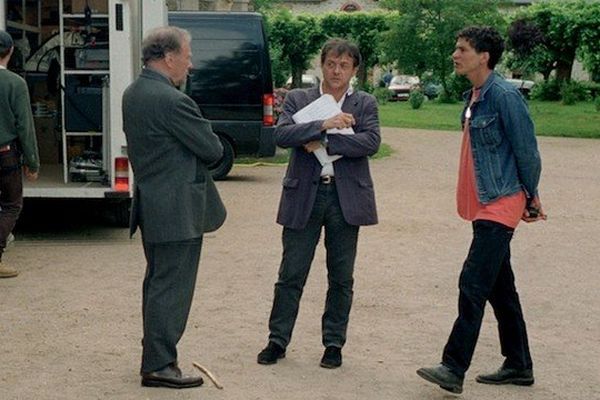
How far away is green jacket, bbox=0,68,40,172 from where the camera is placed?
31.2ft

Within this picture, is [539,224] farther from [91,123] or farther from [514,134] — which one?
[514,134]

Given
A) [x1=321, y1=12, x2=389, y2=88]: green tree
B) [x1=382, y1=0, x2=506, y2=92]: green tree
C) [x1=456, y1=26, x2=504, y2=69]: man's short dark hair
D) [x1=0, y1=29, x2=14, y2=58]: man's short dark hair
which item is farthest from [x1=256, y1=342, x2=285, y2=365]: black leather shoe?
[x1=321, y1=12, x2=389, y2=88]: green tree

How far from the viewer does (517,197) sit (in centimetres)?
641

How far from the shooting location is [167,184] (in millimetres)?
6352

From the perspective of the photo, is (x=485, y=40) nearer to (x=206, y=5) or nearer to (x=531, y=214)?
(x=531, y=214)

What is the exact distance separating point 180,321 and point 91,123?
563cm

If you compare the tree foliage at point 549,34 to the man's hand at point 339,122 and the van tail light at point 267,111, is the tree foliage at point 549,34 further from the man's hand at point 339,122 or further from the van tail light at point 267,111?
the man's hand at point 339,122

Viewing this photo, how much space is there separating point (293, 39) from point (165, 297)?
58.4 m

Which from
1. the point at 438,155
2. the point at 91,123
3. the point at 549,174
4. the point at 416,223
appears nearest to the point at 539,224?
the point at 416,223

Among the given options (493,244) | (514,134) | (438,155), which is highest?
(514,134)

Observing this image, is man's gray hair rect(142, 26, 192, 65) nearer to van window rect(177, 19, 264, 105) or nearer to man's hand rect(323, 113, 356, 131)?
man's hand rect(323, 113, 356, 131)

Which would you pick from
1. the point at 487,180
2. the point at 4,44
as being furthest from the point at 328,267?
the point at 4,44

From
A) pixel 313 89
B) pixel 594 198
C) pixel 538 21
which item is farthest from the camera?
pixel 538 21

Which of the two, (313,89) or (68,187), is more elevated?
(313,89)
